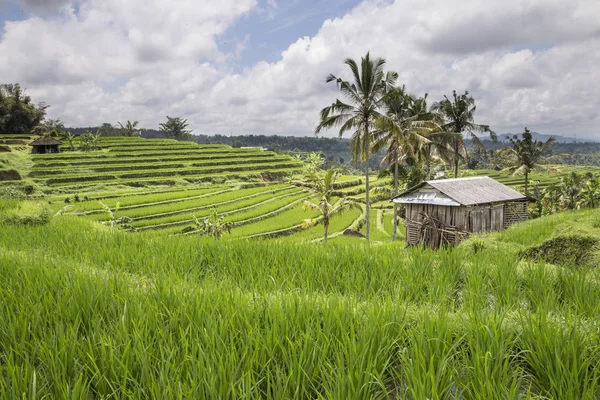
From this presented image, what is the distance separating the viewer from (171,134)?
75375mm

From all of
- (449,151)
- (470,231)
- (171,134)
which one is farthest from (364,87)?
(171,134)

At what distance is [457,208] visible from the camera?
1388cm

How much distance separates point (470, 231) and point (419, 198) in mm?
2305

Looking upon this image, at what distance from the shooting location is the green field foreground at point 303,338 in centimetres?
174

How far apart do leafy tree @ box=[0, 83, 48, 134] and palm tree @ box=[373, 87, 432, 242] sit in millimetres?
47051

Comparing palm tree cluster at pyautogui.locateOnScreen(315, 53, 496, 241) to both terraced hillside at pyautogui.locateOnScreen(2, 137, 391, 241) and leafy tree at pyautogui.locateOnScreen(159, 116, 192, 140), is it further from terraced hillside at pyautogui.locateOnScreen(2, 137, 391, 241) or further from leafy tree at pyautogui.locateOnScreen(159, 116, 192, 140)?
leafy tree at pyautogui.locateOnScreen(159, 116, 192, 140)

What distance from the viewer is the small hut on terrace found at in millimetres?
13680

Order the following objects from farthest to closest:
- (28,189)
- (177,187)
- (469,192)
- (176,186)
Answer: (176,186) < (177,187) < (28,189) < (469,192)

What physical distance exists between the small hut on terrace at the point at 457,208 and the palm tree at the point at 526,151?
44.4 feet

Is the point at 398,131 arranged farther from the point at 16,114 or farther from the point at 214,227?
the point at 16,114

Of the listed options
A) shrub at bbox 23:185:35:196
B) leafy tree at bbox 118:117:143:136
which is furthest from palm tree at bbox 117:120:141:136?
shrub at bbox 23:185:35:196

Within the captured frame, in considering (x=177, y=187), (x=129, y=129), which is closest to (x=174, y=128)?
(x=129, y=129)

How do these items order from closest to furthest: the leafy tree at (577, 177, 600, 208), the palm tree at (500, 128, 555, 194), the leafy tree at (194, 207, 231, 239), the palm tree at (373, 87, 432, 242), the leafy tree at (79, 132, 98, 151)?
1. the leafy tree at (577, 177, 600, 208)
2. the palm tree at (373, 87, 432, 242)
3. the leafy tree at (194, 207, 231, 239)
4. the palm tree at (500, 128, 555, 194)
5. the leafy tree at (79, 132, 98, 151)

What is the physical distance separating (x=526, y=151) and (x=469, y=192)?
635 inches
